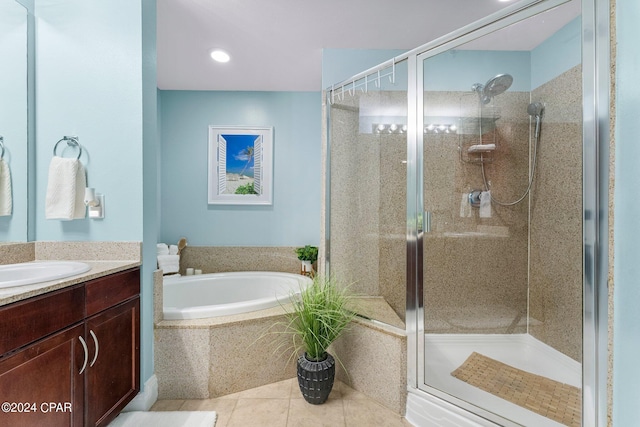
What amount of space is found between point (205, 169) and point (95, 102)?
4.58 ft

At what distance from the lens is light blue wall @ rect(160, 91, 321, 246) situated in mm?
2969

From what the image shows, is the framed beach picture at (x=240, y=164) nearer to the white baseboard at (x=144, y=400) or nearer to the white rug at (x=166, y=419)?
the white baseboard at (x=144, y=400)

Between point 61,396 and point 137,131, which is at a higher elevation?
point 137,131

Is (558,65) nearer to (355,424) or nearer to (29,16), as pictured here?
(355,424)

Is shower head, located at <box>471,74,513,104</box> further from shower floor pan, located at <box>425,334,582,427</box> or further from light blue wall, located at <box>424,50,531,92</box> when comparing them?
shower floor pan, located at <box>425,334,582,427</box>

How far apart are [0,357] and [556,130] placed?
2.66m

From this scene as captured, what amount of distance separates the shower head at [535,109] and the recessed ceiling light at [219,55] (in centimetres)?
221

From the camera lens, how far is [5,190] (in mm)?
1515

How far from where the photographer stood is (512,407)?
4.66ft

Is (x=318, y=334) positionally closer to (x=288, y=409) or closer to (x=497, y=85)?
(x=288, y=409)

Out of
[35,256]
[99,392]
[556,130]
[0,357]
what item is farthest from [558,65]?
[35,256]

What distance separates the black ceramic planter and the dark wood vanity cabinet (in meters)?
0.91

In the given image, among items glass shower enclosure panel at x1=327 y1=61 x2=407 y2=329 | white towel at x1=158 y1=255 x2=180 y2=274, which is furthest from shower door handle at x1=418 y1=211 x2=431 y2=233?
white towel at x1=158 y1=255 x2=180 y2=274

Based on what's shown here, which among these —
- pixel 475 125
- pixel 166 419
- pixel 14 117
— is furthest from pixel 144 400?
pixel 475 125
